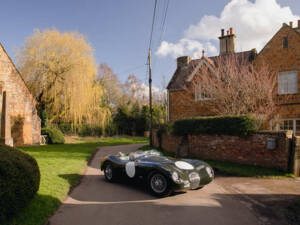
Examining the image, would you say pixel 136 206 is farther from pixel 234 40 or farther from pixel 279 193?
pixel 234 40

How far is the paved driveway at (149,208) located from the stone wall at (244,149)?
3.45 meters

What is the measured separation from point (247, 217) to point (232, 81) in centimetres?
1033

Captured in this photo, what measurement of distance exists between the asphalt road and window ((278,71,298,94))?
1065cm

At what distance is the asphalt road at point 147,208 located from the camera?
14.2 feet

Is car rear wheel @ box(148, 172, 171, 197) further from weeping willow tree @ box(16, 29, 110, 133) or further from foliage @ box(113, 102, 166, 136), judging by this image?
foliage @ box(113, 102, 166, 136)

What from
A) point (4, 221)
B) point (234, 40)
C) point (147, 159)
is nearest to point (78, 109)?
point (234, 40)

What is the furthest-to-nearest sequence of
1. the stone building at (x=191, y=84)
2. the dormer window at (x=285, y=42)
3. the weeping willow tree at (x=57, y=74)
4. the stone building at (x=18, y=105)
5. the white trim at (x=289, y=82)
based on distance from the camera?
the weeping willow tree at (x=57, y=74)
the stone building at (x=18, y=105)
the stone building at (x=191, y=84)
the dormer window at (x=285, y=42)
the white trim at (x=289, y=82)

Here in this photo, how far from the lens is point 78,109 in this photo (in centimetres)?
2128

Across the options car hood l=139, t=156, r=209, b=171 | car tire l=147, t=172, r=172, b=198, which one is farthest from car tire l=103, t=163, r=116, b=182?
car tire l=147, t=172, r=172, b=198

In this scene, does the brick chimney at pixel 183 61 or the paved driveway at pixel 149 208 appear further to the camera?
the brick chimney at pixel 183 61

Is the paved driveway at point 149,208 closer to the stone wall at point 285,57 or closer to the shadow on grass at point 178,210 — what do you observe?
the shadow on grass at point 178,210

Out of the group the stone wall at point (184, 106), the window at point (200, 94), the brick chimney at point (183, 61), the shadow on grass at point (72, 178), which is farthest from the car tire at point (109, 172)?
the brick chimney at point (183, 61)

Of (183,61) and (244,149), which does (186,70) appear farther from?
(244,149)

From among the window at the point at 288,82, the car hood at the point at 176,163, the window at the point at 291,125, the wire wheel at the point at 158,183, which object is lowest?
the wire wheel at the point at 158,183
